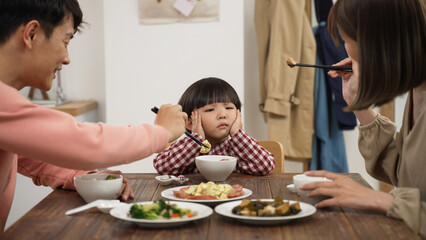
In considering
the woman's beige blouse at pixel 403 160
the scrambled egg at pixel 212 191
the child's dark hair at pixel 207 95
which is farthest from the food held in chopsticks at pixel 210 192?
the child's dark hair at pixel 207 95

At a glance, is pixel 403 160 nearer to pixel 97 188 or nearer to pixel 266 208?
pixel 266 208

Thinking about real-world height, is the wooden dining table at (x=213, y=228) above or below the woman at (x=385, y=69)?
below

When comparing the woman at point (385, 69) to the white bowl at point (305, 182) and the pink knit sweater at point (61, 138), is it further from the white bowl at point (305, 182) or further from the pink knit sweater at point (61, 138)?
the pink knit sweater at point (61, 138)

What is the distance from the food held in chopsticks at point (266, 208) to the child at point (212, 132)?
0.64m

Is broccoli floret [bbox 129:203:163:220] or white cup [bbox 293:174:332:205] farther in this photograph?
white cup [bbox 293:174:332:205]

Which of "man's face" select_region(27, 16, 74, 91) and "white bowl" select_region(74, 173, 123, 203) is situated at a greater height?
"man's face" select_region(27, 16, 74, 91)

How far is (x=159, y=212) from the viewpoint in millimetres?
1068

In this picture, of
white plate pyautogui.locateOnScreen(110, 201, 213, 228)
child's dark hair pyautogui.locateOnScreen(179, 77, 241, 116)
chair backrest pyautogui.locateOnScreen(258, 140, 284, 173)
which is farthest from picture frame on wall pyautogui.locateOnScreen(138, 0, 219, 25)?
white plate pyautogui.locateOnScreen(110, 201, 213, 228)

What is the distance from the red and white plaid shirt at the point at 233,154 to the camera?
1.73 meters

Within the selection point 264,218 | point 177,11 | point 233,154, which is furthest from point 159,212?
point 177,11

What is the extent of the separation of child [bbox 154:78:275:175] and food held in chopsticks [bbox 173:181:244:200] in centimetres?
47

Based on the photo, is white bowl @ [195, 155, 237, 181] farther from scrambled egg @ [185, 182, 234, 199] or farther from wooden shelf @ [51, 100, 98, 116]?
wooden shelf @ [51, 100, 98, 116]

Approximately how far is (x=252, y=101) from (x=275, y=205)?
2.46 meters

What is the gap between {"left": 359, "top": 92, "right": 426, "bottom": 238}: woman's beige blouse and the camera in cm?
109
